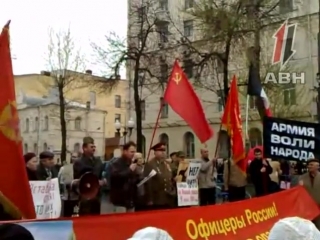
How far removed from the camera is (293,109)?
4216cm

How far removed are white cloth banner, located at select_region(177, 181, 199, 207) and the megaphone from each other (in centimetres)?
221

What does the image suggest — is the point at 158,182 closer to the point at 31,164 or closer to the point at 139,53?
the point at 31,164

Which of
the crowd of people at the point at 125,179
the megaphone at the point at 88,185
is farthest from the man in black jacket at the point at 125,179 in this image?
the megaphone at the point at 88,185

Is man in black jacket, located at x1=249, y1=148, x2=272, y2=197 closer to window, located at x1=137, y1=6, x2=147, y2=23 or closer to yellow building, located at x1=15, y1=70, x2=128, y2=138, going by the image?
window, located at x1=137, y1=6, x2=147, y2=23

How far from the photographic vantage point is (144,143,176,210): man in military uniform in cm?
1006

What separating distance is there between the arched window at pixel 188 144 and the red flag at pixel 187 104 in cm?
4283

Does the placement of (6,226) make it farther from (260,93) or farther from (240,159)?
(260,93)

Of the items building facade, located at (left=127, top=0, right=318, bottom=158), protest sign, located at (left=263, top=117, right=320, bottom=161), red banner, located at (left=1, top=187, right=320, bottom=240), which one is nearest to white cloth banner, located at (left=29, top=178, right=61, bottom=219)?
red banner, located at (left=1, top=187, right=320, bottom=240)

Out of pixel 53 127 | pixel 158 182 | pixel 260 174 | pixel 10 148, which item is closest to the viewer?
pixel 10 148

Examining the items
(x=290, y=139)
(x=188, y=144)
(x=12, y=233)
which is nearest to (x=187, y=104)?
(x=290, y=139)

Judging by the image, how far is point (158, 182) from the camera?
10.1 m

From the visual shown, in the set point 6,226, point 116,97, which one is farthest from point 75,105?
point 6,226

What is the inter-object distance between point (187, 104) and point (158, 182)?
2348 mm

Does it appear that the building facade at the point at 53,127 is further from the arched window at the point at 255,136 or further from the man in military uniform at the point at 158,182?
the man in military uniform at the point at 158,182
